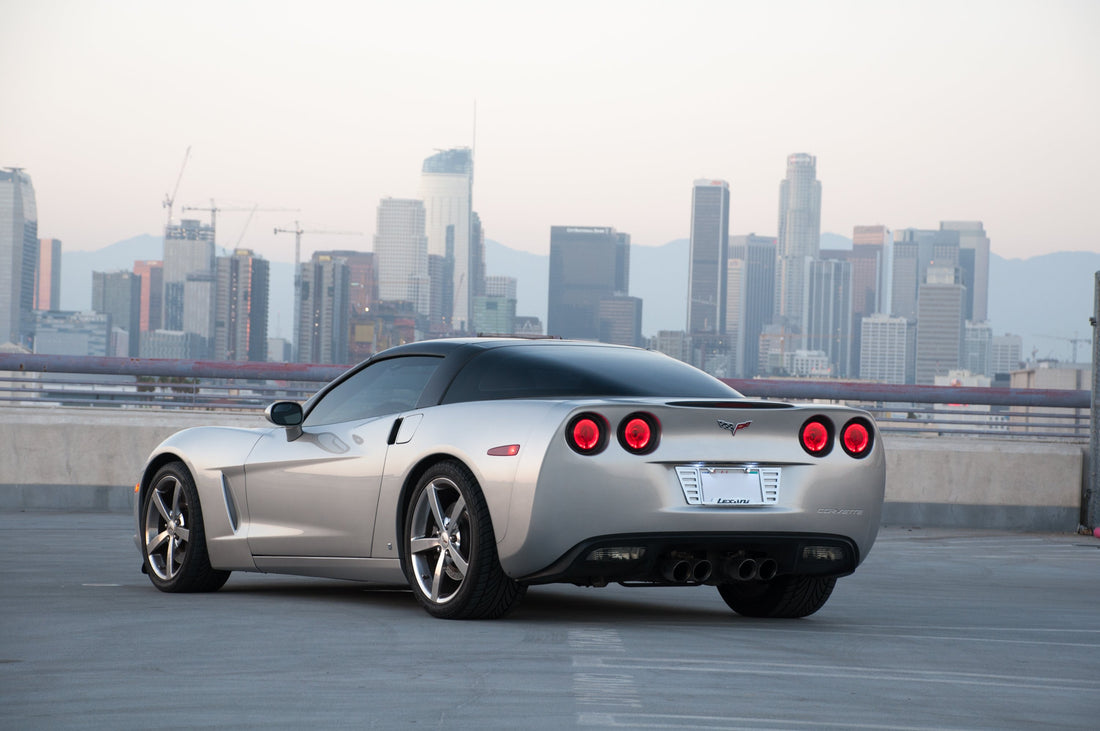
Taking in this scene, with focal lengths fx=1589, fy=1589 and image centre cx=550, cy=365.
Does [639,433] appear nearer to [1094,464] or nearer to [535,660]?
[535,660]

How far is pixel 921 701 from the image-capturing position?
15.4 feet

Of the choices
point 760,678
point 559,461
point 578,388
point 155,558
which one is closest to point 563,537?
Answer: point 559,461

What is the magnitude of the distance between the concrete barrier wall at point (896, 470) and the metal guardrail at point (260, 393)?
0.21 m

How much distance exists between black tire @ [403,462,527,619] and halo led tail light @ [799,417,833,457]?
130cm

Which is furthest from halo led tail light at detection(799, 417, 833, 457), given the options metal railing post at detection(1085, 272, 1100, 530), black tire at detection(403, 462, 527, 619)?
metal railing post at detection(1085, 272, 1100, 530)

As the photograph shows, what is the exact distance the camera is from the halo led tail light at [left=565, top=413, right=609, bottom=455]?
6.02 meters

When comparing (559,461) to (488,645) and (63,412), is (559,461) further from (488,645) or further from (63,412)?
(63,412)

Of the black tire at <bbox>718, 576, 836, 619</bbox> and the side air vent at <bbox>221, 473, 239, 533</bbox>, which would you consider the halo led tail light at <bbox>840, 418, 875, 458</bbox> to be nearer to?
the black tire at <bbox>718, 576, 836, 619</bbox>

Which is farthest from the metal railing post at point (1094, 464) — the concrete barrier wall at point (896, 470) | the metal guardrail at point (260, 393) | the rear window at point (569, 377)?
the rear window at point (569, 377)

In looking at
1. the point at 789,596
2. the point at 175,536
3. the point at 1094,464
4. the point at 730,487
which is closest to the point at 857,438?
the point at 730,487

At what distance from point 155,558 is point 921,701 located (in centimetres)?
445

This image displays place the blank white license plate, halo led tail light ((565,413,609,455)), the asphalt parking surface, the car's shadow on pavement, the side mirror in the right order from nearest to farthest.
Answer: the asphalt parking surface → halo led tail light ((565,413,609,455)) → the blank white license plate → the car's shadow on pavement → the side mirror

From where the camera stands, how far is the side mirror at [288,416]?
23.8 feet

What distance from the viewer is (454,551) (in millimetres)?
6320
